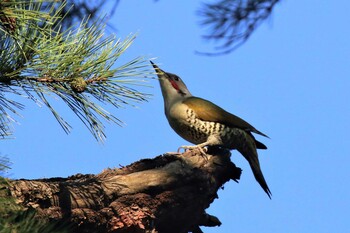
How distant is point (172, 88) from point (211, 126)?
0.66 metres

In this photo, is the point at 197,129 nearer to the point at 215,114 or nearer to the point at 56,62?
the point at 215,114

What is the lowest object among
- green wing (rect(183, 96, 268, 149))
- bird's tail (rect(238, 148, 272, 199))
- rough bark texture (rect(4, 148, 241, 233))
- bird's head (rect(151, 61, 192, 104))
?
rough bark texture (rect(4, 148, 241, 233))

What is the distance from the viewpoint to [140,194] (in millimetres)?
3736

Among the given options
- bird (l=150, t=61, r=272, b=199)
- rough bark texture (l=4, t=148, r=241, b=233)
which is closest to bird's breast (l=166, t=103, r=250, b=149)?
bird (l=150, t=61, r=272, b=199)

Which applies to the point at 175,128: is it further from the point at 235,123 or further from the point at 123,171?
the point at 123,171

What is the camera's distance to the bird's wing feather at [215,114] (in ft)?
17.6

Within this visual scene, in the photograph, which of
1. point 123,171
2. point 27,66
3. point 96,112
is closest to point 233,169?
point 123,171

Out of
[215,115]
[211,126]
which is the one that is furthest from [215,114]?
[211,126]

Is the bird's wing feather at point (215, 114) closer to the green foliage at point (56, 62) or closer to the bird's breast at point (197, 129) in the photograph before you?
the bird's breast at point (197, 129)

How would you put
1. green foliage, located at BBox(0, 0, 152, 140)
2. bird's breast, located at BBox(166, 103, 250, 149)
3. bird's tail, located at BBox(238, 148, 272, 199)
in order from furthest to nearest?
bird's tail, located at BBox(238, 148, 272, 199) < bird's breast, located at BBox(166, 103, 250, 149) < green foliage, located at BBox(0, 0, 152, 140)

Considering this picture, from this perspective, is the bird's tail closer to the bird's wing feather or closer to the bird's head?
the bird's wing feather

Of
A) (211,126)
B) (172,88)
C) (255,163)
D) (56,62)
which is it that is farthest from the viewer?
(172,88)

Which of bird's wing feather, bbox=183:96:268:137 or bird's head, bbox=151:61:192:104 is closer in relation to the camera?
bird's wing feather, bbox=183:96:268:137

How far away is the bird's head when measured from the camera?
5750mm
